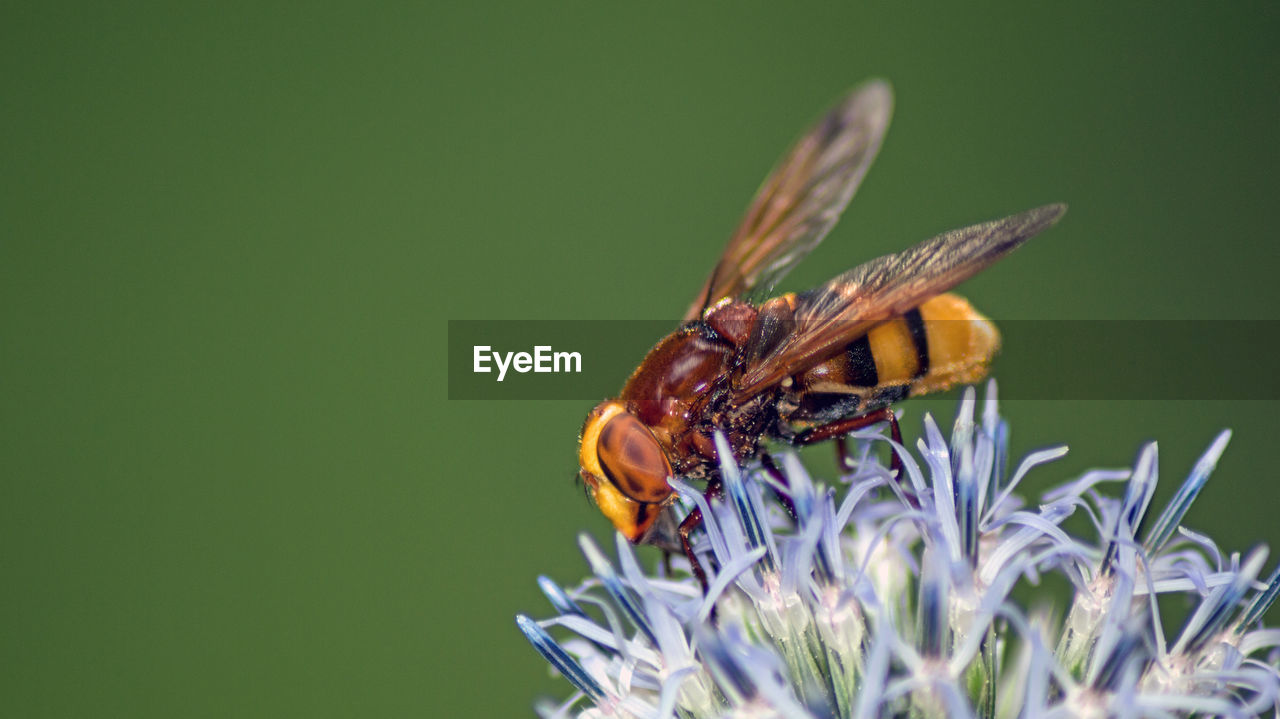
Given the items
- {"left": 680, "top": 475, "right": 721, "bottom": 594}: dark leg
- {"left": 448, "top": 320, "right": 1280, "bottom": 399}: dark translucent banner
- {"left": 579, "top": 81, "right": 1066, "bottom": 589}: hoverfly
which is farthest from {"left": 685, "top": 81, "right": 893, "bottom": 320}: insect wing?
{"left": 448, "top": 320, "right": 1280, "bottom": 399}: dark translucent banner

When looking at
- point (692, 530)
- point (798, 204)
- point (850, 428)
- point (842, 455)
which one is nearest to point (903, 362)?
point (850, 428)

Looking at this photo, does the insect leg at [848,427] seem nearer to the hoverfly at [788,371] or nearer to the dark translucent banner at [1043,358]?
the hoverfly at [788,371]

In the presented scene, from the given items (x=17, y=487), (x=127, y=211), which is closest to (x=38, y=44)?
(x=127, y=211)

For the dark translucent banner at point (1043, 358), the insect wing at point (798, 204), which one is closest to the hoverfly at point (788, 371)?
the insect wing at point (798, 204)

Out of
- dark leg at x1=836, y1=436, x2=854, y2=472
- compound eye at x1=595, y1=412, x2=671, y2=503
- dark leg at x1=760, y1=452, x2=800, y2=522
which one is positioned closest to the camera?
compound eye at x1=595, y1=412, x2=671, y2=503

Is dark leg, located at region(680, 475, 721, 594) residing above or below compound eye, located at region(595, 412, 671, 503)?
below

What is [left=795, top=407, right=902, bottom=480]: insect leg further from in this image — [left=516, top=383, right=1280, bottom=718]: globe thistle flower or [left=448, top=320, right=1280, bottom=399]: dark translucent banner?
[left=448, top=320, right=1280, bottom=399]: dark translucent banner

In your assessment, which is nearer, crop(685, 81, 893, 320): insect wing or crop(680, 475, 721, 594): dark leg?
crop(680, 475, 721, 594): dark leg
